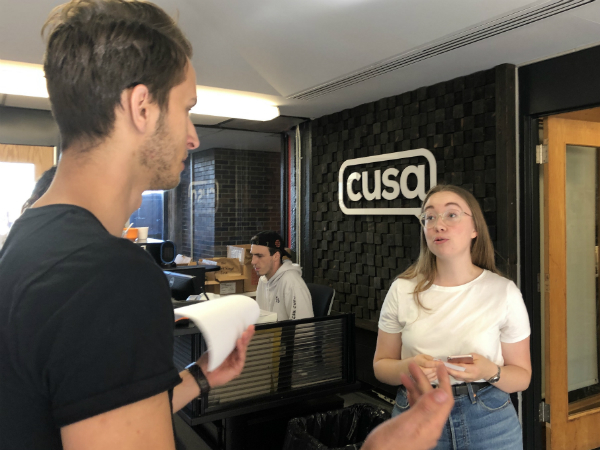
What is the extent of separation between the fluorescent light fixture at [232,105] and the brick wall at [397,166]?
639 mm

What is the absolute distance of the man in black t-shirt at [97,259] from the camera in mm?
543

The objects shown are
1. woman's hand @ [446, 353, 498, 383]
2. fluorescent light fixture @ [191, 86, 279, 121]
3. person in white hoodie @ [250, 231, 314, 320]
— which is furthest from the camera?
fluorescent light fixture @ [191, 86, 279, 121]

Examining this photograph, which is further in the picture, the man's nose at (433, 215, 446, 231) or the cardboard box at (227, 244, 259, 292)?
the cardboard box at (227, 244, 259, 292)

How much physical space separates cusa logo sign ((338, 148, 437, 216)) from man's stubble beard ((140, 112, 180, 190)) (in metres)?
2.95

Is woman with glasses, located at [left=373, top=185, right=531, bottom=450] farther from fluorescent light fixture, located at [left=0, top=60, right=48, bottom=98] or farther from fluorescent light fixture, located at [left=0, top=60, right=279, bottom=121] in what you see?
fluorescent light fixture, located at [left=0, top=60, right=48, bottom=98]

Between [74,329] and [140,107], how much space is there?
0.32 metres

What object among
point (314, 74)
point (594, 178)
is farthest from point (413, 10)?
point (594, 178)

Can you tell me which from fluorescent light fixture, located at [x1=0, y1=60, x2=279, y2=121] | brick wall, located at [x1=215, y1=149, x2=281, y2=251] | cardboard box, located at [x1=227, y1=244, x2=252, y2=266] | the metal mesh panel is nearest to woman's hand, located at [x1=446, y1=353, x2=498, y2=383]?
the metal mesh panel

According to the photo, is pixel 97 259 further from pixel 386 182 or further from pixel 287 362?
pixel 386 182

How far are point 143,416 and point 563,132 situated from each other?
3.28m

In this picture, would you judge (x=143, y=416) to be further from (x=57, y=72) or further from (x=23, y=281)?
(x=57, y=72)

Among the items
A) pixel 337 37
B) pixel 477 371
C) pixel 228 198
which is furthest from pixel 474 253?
pixel 228 198

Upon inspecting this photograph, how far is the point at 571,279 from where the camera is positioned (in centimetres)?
335

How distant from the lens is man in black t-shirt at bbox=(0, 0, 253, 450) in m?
0.54
